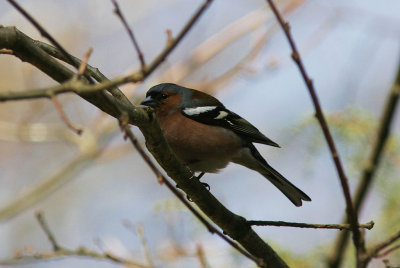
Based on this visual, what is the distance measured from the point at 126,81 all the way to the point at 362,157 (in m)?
4.24

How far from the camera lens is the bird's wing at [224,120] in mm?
5359

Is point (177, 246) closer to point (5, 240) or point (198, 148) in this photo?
point (198, 148)

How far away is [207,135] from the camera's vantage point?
5.20m

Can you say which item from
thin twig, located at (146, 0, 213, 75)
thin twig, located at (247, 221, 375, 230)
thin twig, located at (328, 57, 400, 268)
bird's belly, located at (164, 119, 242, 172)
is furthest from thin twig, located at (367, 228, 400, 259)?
bird's belly, located at (164, 119, 242, 172)

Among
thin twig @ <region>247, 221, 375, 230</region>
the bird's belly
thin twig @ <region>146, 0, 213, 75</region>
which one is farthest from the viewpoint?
the bird's belly

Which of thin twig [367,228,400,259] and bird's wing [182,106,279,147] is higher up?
bird's wing [182,106,279,147]

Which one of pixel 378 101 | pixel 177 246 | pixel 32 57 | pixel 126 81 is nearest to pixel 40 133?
pixel 177 246

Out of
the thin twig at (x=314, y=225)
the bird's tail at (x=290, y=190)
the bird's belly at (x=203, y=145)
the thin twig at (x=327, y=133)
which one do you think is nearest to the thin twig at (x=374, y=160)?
the bird's tail at (x=290, y=190)

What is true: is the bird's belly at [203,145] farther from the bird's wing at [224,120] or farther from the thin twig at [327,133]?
the thin twig at [327,133]

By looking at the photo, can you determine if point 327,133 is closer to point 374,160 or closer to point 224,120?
point 374,160

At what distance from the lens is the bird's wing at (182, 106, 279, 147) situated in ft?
17.6

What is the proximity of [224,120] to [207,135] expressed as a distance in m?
0.42

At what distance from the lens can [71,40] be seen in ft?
37.9

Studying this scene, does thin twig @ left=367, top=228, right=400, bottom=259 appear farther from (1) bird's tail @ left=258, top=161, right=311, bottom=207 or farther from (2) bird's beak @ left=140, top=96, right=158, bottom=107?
(2) bird's beak @ left=140, top=96, right=158, bottom=107
